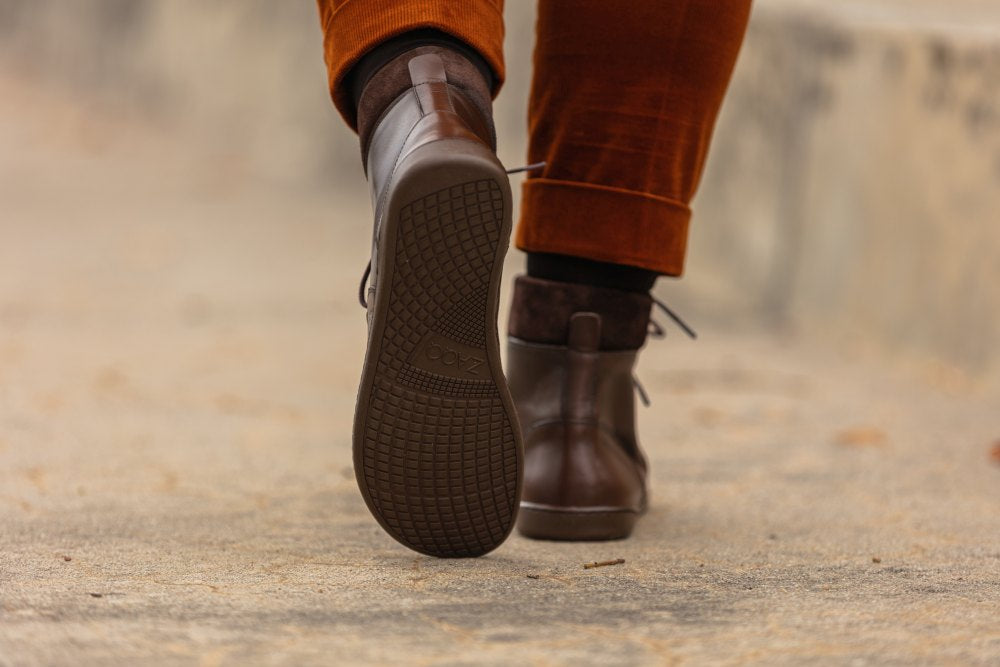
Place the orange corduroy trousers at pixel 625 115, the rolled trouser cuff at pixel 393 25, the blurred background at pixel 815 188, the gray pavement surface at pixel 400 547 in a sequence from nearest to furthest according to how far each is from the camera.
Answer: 1. the gray pavement surface at pixel 400 547
2. the rolled trouser cuff at pixel 393 25
3. the orange corduroy trousers at pixel 625 115
4. the blurred background at pixel 815 188

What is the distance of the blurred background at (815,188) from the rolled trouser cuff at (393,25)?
1848 mm

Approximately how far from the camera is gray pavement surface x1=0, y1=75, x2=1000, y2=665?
3.10 feet

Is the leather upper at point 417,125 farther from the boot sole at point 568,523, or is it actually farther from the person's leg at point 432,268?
the boot sole at point 568,523

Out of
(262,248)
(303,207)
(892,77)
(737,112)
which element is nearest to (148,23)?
→ (303,207)

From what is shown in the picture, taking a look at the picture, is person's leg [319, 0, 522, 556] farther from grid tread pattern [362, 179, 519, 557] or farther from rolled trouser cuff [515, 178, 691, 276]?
rolled trouser cuff [515, 178, 691, 276]

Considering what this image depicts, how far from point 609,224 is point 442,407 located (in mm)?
297

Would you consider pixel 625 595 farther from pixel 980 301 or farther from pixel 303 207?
pixel 303 207

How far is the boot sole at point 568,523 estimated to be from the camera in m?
1.26

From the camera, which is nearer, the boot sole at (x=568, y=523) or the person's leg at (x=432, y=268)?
the person's leg at (x=432, y=268)

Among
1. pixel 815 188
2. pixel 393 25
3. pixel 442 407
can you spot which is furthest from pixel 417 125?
pixel 815 188

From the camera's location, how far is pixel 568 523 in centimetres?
126

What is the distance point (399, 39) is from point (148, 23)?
27.3 ft

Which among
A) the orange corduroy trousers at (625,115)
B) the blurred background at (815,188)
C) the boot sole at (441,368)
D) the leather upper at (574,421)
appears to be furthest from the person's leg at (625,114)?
the blurred background at (815,188)

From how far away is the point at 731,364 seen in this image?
293cm
